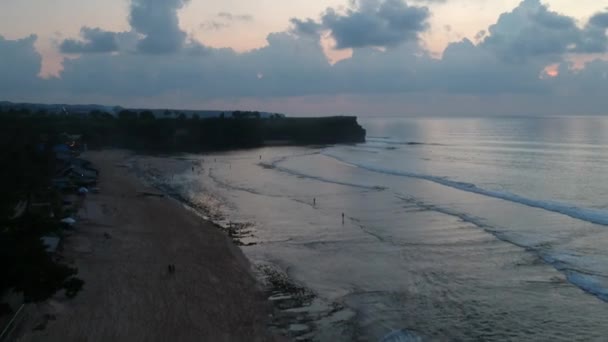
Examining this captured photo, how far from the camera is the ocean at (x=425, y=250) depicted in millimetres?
15586

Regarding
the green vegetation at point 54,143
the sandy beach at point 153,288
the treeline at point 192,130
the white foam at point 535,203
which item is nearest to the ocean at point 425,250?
the white foam at point 535,203

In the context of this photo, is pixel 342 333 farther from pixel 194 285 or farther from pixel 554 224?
pixel 554 224

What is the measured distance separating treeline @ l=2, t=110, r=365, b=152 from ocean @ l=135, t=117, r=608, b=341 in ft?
155

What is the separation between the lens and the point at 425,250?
74.7 ft

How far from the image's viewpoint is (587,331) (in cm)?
1485

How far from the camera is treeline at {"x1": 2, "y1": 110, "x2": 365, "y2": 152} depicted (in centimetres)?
8912

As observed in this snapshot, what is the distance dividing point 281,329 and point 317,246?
8.87 meters

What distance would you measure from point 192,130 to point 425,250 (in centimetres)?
8784

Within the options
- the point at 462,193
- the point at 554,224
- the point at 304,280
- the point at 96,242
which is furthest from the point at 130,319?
Answer: the point at 462,193

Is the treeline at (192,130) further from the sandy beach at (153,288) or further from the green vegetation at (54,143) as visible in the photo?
the sandy beach at (153,288)

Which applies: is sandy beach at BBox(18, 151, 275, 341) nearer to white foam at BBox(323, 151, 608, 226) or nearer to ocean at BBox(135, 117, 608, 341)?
ocean at BBox(135, 117, 608, 341)

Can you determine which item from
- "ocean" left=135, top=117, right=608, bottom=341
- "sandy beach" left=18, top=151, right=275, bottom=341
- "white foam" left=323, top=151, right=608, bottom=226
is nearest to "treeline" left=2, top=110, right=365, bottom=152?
"ocean" left=135, top=117, right=608, bottom=341

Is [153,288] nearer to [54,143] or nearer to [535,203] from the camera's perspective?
[535,203]

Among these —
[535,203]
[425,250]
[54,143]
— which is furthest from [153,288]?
[54,143]
